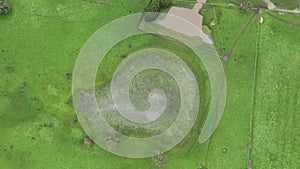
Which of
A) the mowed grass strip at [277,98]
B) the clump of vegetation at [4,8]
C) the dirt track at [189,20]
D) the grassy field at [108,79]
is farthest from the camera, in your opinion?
the dirt track at [189,20]

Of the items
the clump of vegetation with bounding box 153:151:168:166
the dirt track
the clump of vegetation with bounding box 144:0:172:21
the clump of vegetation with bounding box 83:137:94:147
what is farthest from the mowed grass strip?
the clump of vegetation with bounding box 83:137:94:147

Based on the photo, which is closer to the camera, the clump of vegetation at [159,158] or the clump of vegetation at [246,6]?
the clump of vegetation at [159,158]

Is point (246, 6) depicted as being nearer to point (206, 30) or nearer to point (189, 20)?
point (206, 30)

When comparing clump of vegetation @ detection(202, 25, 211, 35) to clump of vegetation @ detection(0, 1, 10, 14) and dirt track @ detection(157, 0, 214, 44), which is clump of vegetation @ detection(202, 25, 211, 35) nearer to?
dirt track @ detection(157, 0, 214, 44)

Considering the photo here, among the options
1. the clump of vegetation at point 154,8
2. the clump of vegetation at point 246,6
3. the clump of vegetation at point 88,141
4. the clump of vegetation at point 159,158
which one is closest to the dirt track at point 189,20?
the clump of vegetation at point 154,8

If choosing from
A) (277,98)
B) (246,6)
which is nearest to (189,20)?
(246,6)

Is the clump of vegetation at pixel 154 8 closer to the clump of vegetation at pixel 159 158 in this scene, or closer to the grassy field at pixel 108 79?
the grassy field at pixel 108 79

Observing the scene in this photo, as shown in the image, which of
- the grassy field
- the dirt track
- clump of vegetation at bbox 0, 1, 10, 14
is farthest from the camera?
the dirt track
